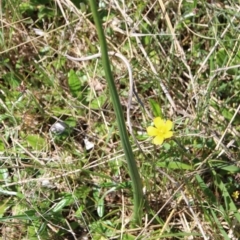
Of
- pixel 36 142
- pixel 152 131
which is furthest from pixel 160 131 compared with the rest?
pixel 36 142

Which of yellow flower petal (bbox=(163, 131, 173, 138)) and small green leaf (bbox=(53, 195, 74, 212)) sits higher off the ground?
yellow flower petal (bbox=(163, 131, 173, 138))

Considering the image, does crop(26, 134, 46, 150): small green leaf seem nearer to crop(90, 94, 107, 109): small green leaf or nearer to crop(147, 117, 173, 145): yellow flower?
crop(90, 94, 107, 109): small green leaf

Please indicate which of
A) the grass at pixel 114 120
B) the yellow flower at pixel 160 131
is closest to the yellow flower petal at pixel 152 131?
the yellow flower at pixel 160 131

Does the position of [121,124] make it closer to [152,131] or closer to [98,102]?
[152,131]

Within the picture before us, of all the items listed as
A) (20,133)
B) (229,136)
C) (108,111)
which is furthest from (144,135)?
(20,133)

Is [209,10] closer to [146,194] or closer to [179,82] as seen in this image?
[179,82]

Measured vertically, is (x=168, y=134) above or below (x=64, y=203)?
above

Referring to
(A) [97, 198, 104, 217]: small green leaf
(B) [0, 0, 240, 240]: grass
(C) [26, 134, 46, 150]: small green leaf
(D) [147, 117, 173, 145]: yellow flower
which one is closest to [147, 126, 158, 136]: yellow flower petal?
(D) [147, 117, 173, 145]: yellow flower
